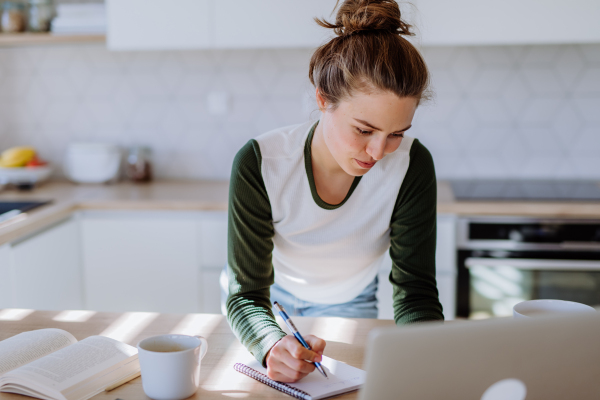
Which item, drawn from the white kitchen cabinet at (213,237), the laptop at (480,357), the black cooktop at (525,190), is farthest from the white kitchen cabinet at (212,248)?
the laptop at (480,357)

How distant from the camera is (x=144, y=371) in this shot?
902 millimetres

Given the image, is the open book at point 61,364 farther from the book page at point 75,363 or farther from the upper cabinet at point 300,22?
the upper cabinet at point 300,22

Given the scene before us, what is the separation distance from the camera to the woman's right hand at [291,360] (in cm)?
96

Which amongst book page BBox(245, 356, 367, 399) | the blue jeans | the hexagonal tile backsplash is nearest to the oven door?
the hexagonal tile backsplash

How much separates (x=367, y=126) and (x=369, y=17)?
0.22 m

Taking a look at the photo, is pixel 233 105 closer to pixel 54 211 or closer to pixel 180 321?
pixel 54 211

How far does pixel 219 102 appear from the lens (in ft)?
9.35

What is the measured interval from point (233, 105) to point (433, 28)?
101 centimetres

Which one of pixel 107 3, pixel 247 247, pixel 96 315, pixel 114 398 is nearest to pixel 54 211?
pixel 107 3

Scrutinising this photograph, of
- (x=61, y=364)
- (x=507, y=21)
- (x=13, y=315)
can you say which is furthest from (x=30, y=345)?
(x=507, y=21)

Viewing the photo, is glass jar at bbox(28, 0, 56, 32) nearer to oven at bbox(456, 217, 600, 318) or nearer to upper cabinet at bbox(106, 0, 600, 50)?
upper cabinet at bbox(106, 0, 600, 50)

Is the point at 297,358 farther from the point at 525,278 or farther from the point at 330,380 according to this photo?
the point at 525,278

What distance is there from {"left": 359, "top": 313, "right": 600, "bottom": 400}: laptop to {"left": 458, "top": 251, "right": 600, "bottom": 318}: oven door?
65.0 inches

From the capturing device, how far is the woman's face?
114cm
